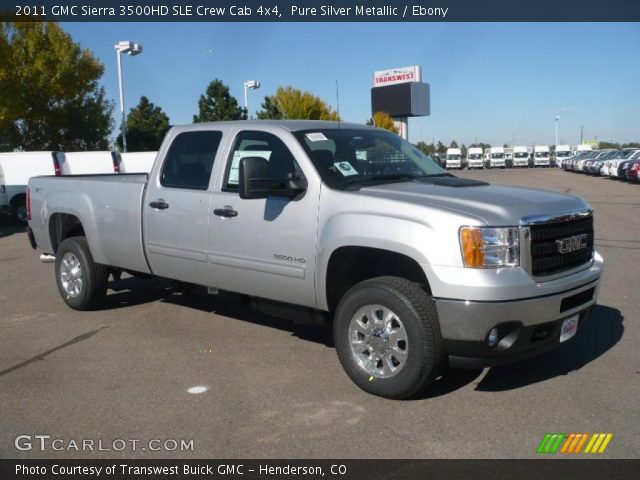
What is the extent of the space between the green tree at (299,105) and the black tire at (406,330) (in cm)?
2395

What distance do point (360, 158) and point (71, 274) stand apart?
12.6ft

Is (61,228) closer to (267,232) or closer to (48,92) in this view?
(267,232)

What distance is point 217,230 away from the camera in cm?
556

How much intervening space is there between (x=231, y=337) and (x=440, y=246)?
9.00 ft

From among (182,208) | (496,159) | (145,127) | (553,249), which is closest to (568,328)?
(553,249)

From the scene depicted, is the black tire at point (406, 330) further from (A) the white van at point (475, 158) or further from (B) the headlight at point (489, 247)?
(A) the white van at point (475, 158)

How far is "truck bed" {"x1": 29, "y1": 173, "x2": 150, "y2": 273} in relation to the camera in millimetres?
6410

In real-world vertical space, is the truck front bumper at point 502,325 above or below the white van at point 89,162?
below

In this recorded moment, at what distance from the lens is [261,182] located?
16.1ft

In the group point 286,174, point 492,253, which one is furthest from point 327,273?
point 492,253

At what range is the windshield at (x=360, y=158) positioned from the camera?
5102 mm

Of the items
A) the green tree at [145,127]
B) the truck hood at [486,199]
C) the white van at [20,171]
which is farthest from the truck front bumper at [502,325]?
the green tree at [145,127]

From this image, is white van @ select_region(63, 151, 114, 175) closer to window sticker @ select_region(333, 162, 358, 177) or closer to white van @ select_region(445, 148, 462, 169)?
window sticker @ select_region(333, 162, 358, 177)
